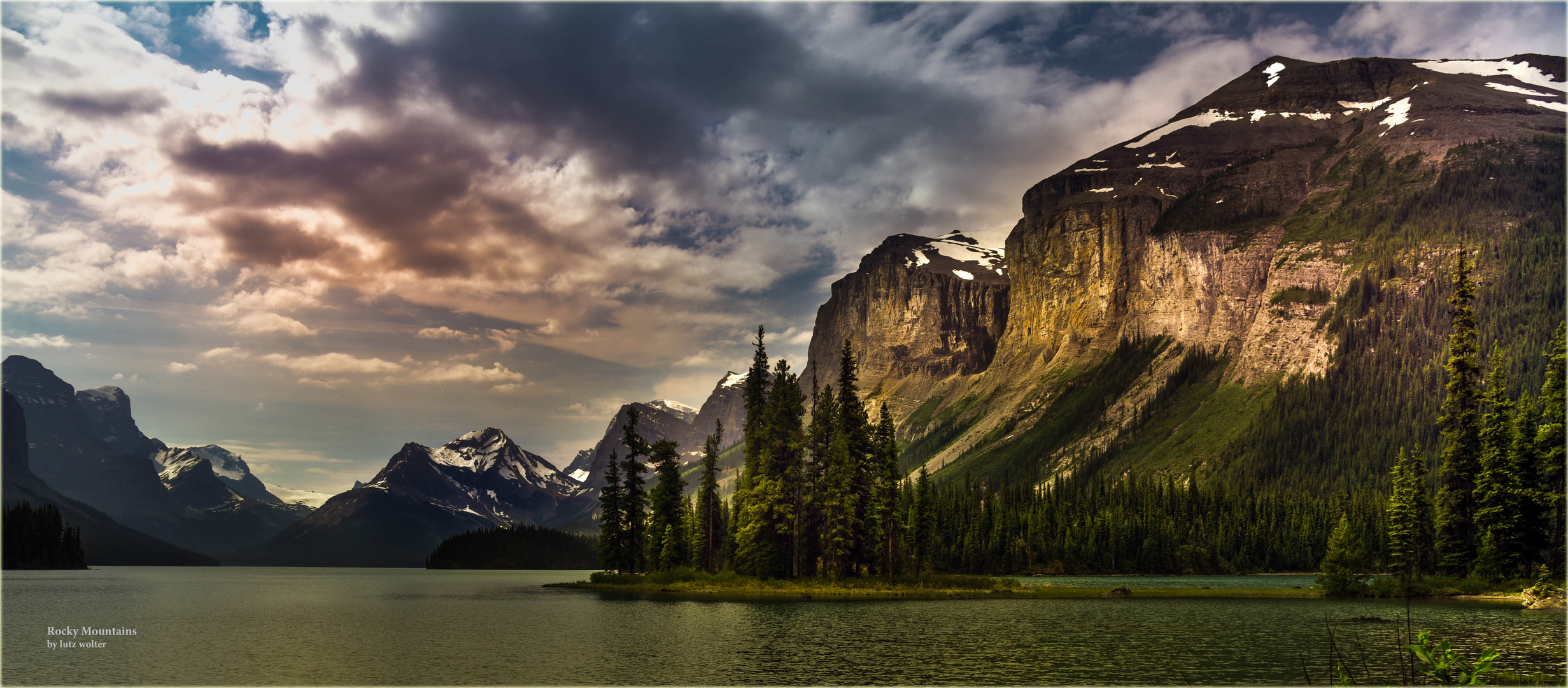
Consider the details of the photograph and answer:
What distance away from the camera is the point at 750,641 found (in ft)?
163

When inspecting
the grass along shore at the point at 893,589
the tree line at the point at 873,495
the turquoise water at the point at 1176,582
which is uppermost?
the tree line at the point at 873,495

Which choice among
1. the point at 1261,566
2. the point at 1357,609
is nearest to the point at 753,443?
the point at 1357,609

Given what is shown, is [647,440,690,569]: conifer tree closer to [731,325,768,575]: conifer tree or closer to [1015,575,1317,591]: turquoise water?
[731,325,768,575]: conifer tree

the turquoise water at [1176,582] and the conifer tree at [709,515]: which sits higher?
the conifer tree at [709,515]

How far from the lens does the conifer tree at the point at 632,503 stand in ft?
352

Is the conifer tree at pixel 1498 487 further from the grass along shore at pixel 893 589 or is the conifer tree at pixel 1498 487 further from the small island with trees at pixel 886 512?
the grass along shore at pixel 893 589

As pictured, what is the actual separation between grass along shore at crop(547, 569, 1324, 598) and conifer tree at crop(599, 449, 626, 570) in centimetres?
726

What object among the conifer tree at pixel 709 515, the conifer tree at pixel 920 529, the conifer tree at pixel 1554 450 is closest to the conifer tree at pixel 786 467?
the conifer tree at pixel 709 515

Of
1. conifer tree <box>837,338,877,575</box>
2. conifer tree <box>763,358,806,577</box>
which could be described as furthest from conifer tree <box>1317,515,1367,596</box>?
conifer tree <box>763,358,806,577</box>

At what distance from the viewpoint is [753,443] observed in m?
95.9

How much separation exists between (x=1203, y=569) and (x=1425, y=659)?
566ft

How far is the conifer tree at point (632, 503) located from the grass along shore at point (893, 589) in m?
7.89

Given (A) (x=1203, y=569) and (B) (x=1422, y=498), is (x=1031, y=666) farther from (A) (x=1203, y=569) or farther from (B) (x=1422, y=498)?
(A) (x=1203, y=569)

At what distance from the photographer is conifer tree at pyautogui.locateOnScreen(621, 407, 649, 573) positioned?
352 feet
